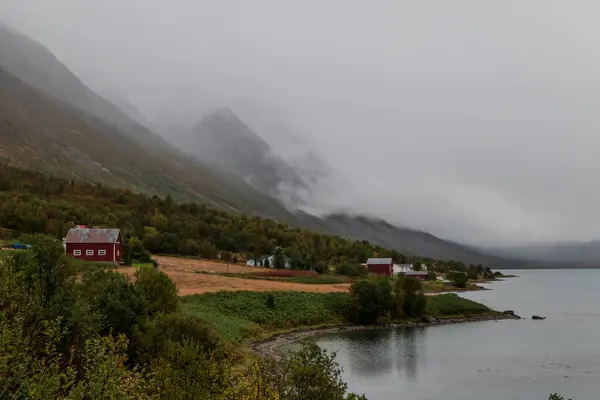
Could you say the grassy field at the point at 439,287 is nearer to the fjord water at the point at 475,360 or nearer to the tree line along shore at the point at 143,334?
the fjord water at the point at 475,360

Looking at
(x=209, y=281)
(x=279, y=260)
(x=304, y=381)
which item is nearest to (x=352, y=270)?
(x=279, y=260)

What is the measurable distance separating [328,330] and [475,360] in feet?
91.4

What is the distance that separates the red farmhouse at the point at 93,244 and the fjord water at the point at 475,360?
154 ft

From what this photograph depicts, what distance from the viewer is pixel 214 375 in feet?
67.8

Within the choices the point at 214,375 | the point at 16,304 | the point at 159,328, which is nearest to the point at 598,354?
the point at 159,328

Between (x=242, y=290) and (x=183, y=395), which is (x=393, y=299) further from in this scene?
(x=183, y=395)

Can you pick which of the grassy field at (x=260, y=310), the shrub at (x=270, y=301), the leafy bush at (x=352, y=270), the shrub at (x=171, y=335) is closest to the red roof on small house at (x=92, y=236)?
the grassy field at (x=260, y=310)

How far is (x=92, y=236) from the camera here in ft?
340

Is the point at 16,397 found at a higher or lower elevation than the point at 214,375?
higher

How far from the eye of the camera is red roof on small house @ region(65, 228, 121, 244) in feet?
337

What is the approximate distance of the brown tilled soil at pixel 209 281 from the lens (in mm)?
93375

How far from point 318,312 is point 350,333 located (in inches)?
384

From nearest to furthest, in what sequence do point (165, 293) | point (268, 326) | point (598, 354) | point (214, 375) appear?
point (214, 375) → point (165, 293) → point (598, 354) → point (268, 326)

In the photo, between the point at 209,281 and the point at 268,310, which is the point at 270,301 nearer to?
the point at 268,310
